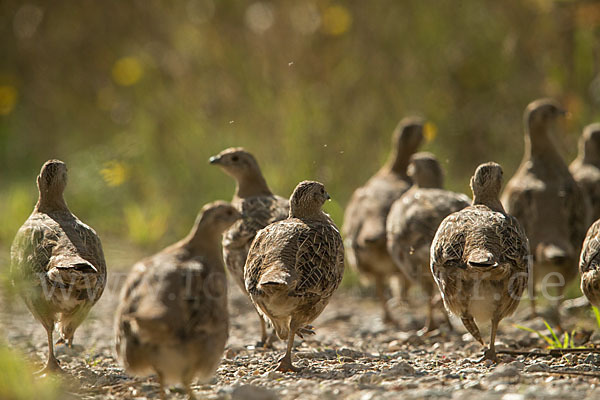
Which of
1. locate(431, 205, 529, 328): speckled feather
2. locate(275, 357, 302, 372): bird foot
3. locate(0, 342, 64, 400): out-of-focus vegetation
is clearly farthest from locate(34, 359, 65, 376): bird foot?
locate(431, 205, 529, 328): speckled feather

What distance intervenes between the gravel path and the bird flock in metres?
0.26

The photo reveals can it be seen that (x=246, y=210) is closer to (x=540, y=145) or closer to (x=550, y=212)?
(x=550, y=212)

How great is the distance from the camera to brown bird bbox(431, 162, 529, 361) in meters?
5.48

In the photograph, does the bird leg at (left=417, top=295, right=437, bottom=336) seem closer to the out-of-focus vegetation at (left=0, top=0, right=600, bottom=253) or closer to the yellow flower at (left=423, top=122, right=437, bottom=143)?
the out-of-focus vegetation at (left=0, top=0, right=600, bottom=253)

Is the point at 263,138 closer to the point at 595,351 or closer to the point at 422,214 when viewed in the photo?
the point at 422,214

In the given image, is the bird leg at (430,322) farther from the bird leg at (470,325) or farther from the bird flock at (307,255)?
the bird leg at (470,325)

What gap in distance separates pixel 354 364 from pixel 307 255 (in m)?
0.93

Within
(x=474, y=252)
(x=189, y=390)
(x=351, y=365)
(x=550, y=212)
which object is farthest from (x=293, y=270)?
(x=550, y=212)

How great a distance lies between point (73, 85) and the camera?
1545cm

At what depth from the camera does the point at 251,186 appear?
732cm

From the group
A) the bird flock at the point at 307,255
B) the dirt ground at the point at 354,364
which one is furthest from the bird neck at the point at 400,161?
the dirt ground at the point at 354,364

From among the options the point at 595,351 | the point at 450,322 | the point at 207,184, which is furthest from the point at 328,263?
the point at 207,184

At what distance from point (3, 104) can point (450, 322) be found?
9490mm

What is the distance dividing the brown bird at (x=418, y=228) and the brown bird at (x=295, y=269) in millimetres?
1393
